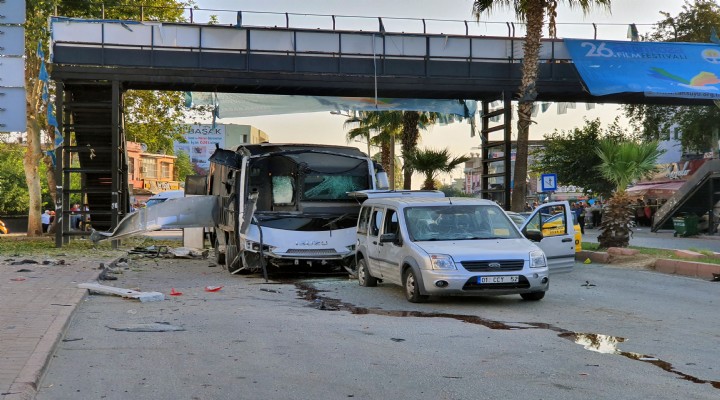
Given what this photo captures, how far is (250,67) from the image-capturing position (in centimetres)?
2578

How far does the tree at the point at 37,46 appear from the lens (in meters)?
32.0

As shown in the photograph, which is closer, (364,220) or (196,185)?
(364,220)

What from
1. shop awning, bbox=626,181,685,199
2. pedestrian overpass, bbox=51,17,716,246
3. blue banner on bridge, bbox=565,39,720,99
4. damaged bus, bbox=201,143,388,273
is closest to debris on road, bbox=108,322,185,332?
damaged bus, bbox=201,143,388,273

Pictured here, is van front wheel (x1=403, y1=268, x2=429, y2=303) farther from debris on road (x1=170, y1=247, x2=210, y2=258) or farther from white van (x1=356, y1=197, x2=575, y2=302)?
debris on road (x1=170, y1=247, x2=210, y2=258)

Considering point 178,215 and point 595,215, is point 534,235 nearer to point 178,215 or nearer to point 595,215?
point 178,215

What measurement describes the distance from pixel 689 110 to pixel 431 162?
65.7 feet

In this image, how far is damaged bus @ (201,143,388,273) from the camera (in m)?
17.0

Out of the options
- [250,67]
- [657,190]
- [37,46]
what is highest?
[37,46]

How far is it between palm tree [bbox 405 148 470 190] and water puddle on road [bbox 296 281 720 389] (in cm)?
1933

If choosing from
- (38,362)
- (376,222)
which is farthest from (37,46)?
(38,362)

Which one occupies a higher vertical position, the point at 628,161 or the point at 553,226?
the point at 628,161

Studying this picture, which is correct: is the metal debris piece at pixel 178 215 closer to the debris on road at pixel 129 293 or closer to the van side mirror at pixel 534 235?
the debris on road at pixel 129 293

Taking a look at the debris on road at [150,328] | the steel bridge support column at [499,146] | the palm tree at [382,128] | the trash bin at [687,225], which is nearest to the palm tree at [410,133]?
the palm tree at [382,128]

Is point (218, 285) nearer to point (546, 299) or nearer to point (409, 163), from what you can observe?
point (546, 299)
